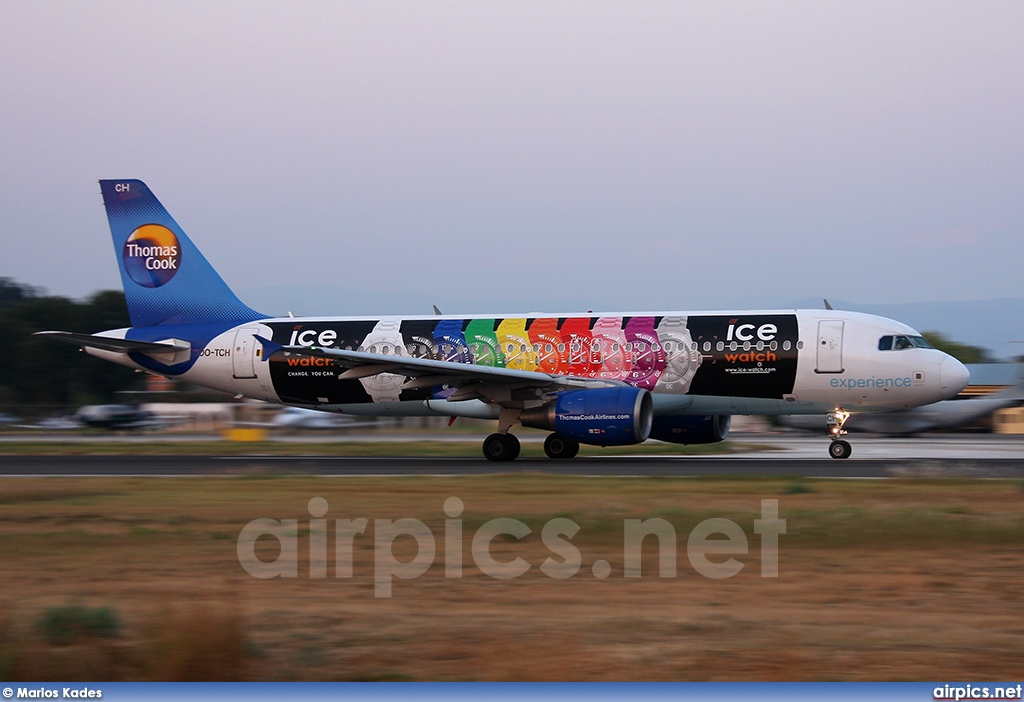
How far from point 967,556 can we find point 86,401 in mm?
68176

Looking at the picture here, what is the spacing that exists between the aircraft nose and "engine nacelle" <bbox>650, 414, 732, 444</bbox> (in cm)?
469

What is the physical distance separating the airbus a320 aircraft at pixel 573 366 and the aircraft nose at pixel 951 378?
0.10ft

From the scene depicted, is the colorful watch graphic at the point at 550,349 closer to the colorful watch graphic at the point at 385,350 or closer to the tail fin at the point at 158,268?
the colorful watch graphic at the point at 385,350

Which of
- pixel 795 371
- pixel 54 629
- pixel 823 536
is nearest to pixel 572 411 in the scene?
pixel 795 371

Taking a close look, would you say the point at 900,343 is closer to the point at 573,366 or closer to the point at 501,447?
the point at 573,366

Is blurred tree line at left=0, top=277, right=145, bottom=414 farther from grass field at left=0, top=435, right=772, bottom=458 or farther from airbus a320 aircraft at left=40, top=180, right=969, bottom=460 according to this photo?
airbus a320 aircraft at left=40, top=180, right=969, bottom=460

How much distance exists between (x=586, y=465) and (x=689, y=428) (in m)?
3.41

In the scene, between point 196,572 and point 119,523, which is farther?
point 119,523

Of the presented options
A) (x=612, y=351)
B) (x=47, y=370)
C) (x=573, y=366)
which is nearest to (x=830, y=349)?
(x=612, y=351)

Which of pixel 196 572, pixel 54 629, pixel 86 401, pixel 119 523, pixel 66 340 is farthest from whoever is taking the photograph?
pixel 86 401

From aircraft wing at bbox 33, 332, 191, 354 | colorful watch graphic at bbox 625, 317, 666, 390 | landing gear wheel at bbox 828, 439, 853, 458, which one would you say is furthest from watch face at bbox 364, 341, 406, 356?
landing gear wheel at bbox 828, 439, 853, 458

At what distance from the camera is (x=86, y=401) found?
2810 inches

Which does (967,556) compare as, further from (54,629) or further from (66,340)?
(66,340)

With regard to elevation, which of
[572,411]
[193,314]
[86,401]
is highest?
[193,314]
